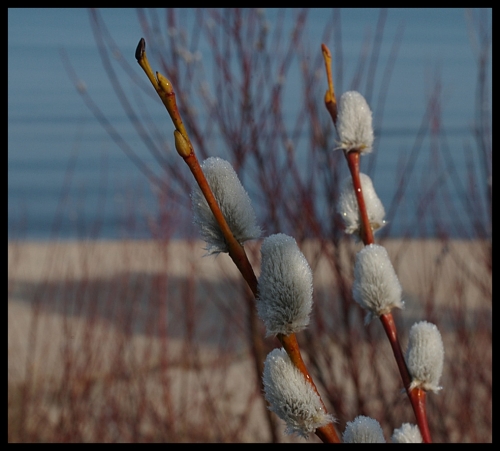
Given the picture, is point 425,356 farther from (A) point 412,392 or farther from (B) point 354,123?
(B) point 354,123

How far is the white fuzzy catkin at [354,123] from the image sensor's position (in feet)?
3.39

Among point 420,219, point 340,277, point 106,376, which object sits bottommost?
point 106,376

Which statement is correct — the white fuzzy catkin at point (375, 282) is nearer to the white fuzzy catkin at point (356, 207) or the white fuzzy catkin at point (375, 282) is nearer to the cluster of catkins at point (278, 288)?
the white fuzzy catkin at point (356, 207)

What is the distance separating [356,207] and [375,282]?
0.15m

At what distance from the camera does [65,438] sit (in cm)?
321

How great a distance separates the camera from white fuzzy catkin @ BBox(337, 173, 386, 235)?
1080 mm

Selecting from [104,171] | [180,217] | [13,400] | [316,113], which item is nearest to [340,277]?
[316,113]

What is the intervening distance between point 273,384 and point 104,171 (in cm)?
290

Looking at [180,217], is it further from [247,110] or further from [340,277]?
[340,277]

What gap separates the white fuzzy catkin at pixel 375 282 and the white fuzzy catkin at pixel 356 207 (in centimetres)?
10

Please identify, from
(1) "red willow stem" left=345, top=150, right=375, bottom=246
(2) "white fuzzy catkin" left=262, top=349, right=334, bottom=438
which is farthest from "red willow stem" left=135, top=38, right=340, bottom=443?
(1) "red willow stem" left=345, top=150, right=375, bottom=246

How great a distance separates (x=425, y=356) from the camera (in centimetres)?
99

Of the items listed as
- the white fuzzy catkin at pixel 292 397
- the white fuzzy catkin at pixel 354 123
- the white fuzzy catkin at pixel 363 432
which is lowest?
the white fuzzy catkin at pixel 363 432

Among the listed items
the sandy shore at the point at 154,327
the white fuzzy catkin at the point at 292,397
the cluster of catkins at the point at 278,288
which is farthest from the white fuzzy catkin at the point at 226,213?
the sandy shore at the point at 154,327
